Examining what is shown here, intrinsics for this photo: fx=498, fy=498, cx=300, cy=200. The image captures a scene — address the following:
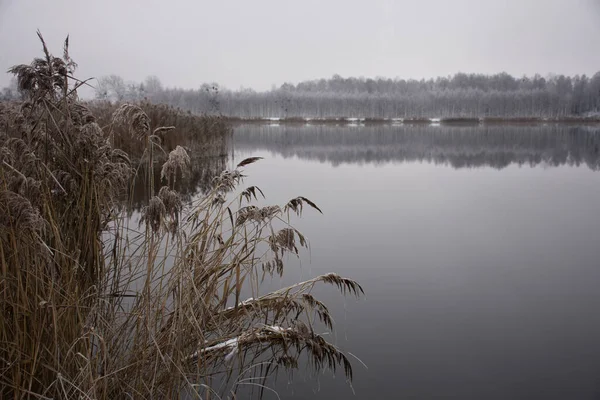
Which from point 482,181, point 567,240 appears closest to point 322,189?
point 482,181

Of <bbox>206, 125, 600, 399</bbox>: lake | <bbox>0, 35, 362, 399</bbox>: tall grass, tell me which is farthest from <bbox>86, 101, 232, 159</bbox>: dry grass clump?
<bbox>0, 35, 362, 399</bbox>: tall grass

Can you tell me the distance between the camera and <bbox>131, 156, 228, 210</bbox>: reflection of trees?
7961 millimetres

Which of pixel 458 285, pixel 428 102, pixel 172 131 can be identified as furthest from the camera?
pixel 428 102

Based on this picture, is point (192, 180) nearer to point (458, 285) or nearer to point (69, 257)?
point (458, 285)

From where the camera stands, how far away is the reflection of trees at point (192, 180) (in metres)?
7.96

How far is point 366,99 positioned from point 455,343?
2838 inches

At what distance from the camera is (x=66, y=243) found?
5.90 feet

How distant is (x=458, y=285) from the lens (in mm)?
4281

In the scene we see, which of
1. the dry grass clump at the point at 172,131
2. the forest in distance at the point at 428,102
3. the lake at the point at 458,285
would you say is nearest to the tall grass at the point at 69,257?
the lake at the point at 458,285

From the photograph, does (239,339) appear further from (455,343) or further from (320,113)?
(320,113)

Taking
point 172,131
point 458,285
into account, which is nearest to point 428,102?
point 172,131

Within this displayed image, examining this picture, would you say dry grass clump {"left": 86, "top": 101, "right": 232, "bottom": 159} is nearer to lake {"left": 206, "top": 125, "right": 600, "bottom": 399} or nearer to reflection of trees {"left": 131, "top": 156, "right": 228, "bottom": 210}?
reflection of trees {"left": 131, "top": 156, "right": 228, "bottom": 210}

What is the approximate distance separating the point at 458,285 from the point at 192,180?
652cm

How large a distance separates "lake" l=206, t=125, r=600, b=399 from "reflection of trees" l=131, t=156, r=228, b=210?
47.0 inches
